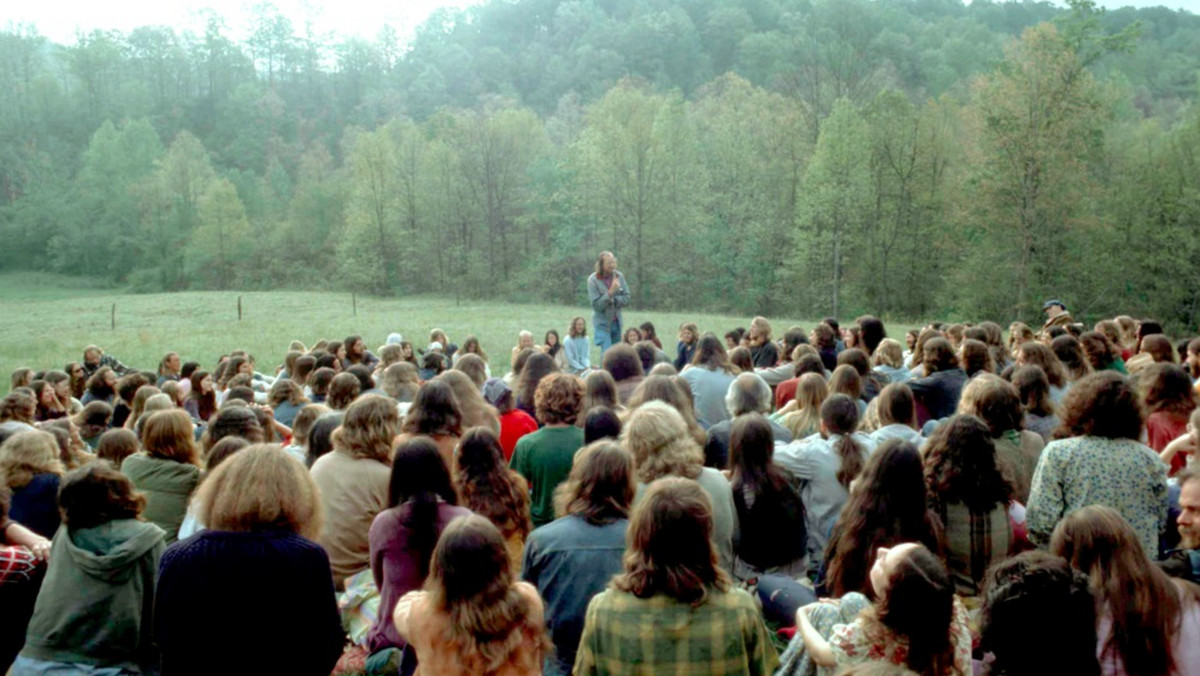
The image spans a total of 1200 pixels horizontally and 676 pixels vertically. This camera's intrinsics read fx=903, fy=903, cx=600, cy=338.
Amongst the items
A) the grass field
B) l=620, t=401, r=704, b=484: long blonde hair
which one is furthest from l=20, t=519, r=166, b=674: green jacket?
the grass field

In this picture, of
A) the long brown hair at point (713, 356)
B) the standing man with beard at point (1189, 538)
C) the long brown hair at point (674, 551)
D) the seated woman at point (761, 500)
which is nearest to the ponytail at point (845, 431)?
the seated woman at point (761, 500)

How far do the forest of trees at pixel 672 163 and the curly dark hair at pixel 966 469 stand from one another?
103 ft

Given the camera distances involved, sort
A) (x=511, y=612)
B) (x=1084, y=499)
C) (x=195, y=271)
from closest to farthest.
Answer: (x=511, y=612) → (x=1084, y=499) → (x=195, y=271)

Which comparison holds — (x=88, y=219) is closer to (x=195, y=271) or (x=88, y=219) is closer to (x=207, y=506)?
(x=195, y=271)

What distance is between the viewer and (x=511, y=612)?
3.09 m

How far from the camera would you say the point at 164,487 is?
5.34m

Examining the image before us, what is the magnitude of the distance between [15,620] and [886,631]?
158 inches

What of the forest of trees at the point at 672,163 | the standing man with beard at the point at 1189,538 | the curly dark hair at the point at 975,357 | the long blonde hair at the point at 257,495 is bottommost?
the standing man with beard at the point at 1189,538

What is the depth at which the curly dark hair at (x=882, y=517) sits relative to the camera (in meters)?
3.83

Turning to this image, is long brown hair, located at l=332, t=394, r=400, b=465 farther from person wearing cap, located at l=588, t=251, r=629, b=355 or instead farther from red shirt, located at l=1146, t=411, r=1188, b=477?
person wearing cap, located at l=588, t=251, r=629, b=355

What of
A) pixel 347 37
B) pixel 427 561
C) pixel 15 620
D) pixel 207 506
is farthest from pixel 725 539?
pixel 347 37

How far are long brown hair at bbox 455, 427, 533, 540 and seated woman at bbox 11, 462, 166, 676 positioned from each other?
148cm

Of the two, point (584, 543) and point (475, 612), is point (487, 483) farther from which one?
point (475, 612)

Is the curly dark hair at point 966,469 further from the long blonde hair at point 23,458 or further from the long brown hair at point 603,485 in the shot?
the long blonde hair at point 23,458
